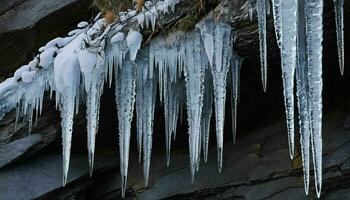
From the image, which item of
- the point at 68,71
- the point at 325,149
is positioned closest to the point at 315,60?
the point at 325,149

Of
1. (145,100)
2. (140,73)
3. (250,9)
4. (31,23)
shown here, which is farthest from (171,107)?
(31,23)

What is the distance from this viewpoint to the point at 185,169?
4.94m

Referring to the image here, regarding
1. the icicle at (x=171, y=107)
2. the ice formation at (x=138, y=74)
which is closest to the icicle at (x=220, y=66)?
the ice formation at (x=138, y=74)

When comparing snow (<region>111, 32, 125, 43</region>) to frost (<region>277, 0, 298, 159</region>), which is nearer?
frost (<region>277, 0, 298, 159</region>)

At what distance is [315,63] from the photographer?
305 cm

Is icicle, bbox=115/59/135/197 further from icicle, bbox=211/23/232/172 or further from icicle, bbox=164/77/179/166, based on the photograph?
icicle, bbox=211/23/232/172

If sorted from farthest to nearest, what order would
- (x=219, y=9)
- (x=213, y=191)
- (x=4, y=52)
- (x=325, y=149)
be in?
1. (x=4, y=52)
2. (x=213, y=191)
3. (x=325, y=149)
4. (x=219, y=9)

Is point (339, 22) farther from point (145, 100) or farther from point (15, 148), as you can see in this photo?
point (15, 148)

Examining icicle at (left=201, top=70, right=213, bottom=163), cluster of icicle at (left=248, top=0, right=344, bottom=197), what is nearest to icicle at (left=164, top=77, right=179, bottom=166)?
icicle at (left=201, top=70, right=213, bottom=163)

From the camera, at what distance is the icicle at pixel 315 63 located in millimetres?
2963

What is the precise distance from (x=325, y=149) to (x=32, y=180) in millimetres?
2445

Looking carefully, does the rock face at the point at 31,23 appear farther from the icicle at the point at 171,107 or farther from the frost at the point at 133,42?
the icicle at the point at 171,107

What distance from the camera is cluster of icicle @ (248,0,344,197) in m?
2.96

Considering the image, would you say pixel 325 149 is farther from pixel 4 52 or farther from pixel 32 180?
pixel 4 52
